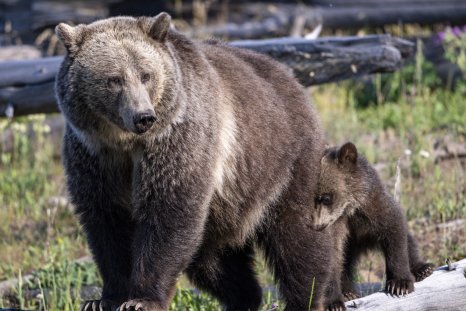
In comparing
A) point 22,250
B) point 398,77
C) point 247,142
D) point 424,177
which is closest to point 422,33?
point 398,77

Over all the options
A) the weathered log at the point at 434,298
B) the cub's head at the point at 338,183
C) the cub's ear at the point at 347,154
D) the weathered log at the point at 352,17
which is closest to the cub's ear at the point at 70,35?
the cub's head at the point at 338,183

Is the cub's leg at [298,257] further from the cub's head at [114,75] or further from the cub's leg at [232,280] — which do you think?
the cub's head at [114,75]

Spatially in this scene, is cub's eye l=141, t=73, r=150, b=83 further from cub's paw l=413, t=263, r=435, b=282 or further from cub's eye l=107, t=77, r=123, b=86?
cub's paw l=413, t=263, r=435, b=282

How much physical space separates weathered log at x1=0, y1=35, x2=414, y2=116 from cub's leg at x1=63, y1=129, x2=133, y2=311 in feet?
9.70

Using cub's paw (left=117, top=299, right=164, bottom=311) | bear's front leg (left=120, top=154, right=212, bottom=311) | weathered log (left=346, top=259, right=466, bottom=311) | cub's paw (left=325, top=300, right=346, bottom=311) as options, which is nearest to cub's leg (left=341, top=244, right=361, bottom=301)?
cub's paw (left=325, top=300, right=346, bottom=311)

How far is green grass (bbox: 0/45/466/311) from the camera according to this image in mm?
6574

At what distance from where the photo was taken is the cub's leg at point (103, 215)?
4.82m

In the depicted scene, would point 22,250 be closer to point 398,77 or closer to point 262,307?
point 262,307

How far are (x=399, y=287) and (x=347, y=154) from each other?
107 cm

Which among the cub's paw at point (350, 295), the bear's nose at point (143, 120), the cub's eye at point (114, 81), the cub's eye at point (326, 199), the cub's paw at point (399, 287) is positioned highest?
the cub's eye at point (114, 81)

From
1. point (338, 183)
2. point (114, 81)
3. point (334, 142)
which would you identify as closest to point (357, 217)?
point (338, 183)

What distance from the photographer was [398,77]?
443 inches

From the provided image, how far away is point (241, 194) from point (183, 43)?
97 centimetres

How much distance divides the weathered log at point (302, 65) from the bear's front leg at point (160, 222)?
3163 millimetres
